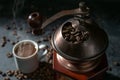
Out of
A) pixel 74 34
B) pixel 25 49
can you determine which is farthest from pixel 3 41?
pixel 74 34

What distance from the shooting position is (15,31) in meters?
1.50

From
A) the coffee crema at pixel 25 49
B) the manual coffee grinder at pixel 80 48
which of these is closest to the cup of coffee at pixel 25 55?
the coffee crema at pixel 25 49

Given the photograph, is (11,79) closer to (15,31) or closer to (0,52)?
(0,52)

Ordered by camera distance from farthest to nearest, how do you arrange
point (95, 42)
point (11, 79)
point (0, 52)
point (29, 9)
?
point (29, 9) → point (0, 52) → point (11, 79) → point (95, 42)

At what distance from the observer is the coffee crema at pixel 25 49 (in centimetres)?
127

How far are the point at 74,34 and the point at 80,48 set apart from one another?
64mm

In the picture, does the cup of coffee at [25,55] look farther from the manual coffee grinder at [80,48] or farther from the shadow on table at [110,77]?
the shadow on table at [110,77]

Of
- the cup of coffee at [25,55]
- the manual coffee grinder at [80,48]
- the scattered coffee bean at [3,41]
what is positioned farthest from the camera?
the scattered coffee bean at [3,41]

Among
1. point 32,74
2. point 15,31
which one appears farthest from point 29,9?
point 32,74

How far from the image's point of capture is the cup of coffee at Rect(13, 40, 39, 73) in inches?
Result: 49.4

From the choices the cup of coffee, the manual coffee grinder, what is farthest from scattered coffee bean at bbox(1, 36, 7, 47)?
the manual coffee grinder

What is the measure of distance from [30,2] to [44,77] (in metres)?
0.46

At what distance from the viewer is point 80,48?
3.66 feet

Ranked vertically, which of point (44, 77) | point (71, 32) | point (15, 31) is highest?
point (71, 32)
